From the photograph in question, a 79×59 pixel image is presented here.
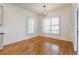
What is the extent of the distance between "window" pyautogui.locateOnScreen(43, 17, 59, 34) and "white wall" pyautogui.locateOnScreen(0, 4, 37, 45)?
25cm

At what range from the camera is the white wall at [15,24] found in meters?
1.72

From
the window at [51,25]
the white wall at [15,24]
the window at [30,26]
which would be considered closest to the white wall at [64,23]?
the window at [51,25]

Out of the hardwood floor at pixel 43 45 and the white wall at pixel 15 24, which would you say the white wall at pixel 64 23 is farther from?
the white wall at pixel 15 24

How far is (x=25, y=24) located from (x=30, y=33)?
222 mm

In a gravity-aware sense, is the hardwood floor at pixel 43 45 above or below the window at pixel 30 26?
below

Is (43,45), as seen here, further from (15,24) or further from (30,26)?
(15,24)

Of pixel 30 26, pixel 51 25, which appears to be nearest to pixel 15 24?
pixel 30 26

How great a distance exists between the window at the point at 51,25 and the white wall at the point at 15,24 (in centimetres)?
25

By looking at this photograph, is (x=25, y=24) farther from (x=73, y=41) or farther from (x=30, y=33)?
(x=73, y=41)

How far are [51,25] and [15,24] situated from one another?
753 millimetres

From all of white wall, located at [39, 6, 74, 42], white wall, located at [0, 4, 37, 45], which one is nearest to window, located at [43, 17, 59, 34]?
white wall, located at [39, 6, 74, 42]

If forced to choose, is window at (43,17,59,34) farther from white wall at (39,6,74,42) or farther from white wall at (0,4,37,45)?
white wall at (0,4,37,45)

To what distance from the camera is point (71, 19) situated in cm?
179

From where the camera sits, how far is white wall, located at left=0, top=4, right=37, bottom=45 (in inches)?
67.6
